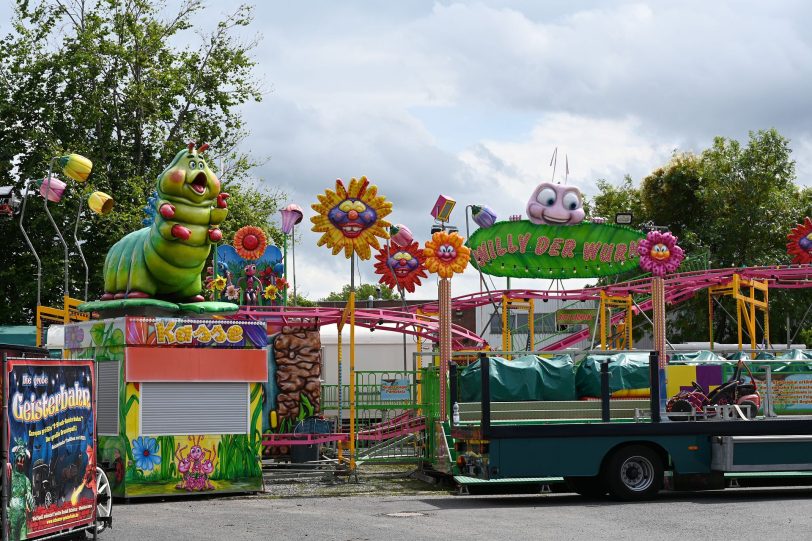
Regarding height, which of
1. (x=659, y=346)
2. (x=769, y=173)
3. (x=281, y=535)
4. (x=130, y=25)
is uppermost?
(x=130, y=25)

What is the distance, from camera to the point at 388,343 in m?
34.2

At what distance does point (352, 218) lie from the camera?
20.7m

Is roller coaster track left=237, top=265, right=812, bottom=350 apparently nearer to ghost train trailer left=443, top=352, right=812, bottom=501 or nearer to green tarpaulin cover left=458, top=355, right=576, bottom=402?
green tarpaulin cover left=458, top=355, right=576, bottom=402

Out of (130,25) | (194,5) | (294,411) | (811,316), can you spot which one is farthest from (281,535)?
(811,316)

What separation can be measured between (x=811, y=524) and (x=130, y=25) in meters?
28.5

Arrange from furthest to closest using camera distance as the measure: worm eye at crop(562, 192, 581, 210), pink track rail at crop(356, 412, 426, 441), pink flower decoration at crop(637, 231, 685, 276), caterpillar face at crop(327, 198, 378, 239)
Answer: worm eye at crop(562, 192, 581, 210)
pink track rail at crop(356, 412, 426, 441)
pink flower decoration at crop(637, 231, 685, 276)
caterpillar face at crop(327, 198, 378, 239)

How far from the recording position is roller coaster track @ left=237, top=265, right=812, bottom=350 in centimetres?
2547

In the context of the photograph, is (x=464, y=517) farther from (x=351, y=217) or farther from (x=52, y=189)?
(x=52, y=189)

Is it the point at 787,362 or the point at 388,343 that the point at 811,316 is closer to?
the point at 388,343

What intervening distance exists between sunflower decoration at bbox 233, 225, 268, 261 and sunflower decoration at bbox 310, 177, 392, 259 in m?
6.42

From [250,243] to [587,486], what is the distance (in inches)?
466

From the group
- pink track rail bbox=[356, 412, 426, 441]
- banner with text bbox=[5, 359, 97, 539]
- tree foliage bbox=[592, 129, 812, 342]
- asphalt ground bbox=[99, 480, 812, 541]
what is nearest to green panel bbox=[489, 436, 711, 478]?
asphalt ground bbox=[99, 480, 812, 541]

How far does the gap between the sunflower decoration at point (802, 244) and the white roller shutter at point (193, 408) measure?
636 inches

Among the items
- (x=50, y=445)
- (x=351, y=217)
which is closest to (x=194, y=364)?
(x=351, y=217)
